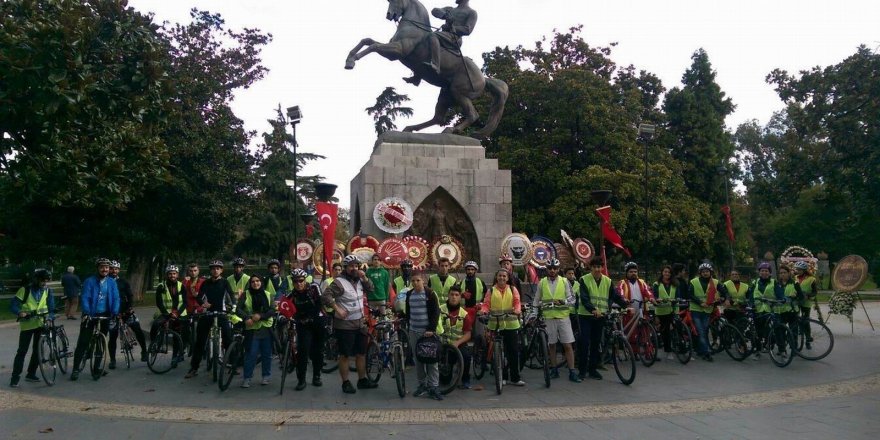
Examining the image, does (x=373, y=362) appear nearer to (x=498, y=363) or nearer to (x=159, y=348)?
(x=498, y=363)

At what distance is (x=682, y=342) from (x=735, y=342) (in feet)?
4.06

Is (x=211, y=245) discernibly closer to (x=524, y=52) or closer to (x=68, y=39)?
(x=524, y=52)

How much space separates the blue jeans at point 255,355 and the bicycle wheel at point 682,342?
6760mm

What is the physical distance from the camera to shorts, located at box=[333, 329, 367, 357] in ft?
28.7

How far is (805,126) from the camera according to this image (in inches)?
733

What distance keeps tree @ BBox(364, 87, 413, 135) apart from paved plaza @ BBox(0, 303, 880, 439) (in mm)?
33130

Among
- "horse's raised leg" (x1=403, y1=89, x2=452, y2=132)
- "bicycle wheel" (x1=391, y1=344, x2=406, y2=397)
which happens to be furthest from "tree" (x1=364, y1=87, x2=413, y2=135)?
"bicycle wheel" (x1=391, y1=344, x2=406, y2=397)

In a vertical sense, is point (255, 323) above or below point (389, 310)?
below

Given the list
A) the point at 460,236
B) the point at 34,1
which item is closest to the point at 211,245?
the point at 460,236

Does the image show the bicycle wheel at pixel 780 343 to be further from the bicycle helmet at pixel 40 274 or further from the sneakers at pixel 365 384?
the bicycle helmet at pixel 40 274

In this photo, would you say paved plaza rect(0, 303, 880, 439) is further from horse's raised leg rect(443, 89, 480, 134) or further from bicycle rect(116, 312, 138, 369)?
horse's raised leg rect(443, 89, 480, 134)

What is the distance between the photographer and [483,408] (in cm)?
777

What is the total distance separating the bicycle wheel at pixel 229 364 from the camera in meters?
8.78

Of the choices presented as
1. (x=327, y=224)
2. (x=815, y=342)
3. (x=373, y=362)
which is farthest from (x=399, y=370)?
(x=815, y=342)
